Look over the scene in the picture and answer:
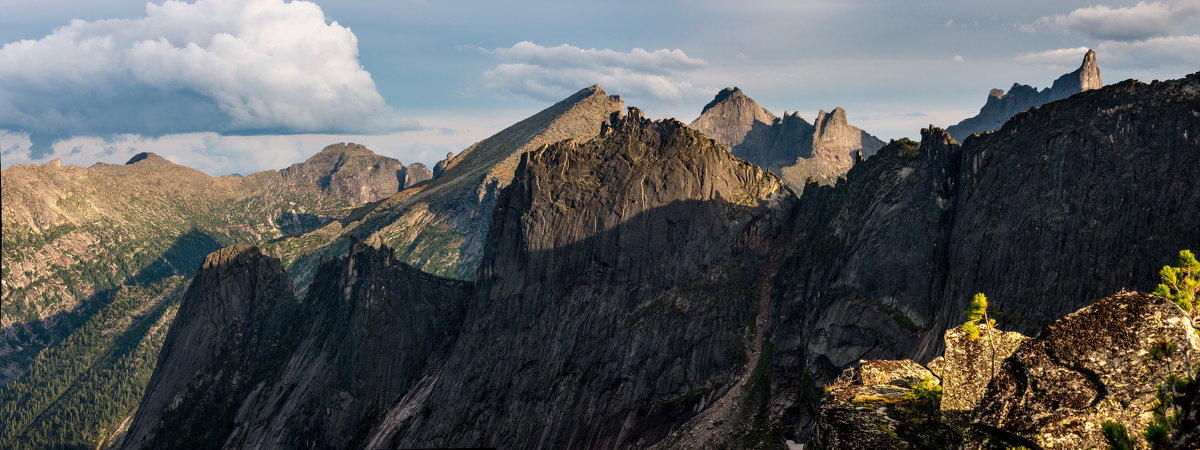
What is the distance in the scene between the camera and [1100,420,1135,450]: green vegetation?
49.3ft

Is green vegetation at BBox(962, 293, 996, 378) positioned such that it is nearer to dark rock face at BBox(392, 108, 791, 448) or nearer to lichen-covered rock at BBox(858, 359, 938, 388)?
lichen-covered rock at BBox(858, 359, 938, 388)

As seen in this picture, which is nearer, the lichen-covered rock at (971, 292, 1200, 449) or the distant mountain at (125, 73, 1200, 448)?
the lichen-covered rock at (971, 292, 1200, 449)

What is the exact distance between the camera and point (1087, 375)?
16.1 metres

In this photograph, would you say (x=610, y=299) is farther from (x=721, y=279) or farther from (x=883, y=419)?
(x=883, y=419)

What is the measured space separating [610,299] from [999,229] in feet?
269

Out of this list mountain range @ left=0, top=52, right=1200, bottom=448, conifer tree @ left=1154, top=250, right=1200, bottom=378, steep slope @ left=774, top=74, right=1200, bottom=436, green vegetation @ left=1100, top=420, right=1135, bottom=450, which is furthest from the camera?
mountain range @ left=0, top=52, right=1200, bottom=448

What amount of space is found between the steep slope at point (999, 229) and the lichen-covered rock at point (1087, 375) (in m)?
75.7

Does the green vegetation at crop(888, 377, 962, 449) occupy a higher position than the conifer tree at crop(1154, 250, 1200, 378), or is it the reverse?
the conifer tree at crop(1154, 250, 1200, 378)

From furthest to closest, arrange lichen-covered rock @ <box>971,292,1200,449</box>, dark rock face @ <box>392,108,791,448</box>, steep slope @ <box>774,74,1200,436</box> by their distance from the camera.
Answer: dark rock face @ <box>392,108,791,448</box> < steep slope @ <box>774,74,1200,436</box> < lichen-covered rock @ <box>971,292,1200,449</box>

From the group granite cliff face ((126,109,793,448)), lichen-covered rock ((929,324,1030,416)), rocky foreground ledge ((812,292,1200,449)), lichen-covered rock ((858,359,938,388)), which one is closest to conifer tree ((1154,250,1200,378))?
lichen-covered rock ((929,324,1030,416))

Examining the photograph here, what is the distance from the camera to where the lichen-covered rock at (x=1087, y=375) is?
1528cm

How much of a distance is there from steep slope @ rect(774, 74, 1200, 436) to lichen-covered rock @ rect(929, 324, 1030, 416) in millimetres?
70838

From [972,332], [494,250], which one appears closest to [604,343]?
[494,250]

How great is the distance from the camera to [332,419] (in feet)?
576
